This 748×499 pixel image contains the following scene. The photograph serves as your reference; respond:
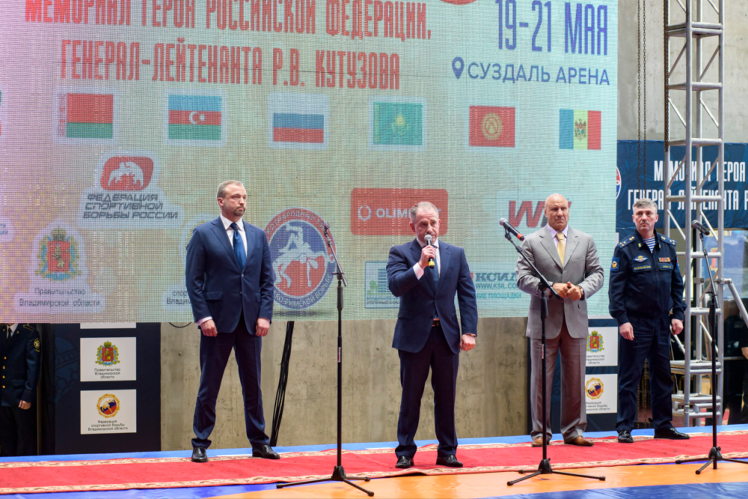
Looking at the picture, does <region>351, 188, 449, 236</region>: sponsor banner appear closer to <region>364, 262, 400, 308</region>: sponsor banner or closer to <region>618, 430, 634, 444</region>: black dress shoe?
<region>364, 262, 400, 308</region>: sponsor banner

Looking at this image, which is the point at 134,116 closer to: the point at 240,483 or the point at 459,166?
the point at 459,166

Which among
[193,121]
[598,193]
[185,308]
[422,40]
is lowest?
[185,308]

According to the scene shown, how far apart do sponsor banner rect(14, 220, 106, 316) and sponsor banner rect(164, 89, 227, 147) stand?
928mm

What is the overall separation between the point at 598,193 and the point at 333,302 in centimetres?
215

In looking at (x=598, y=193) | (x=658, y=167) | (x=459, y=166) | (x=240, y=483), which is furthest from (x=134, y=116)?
(x=658, y=167)

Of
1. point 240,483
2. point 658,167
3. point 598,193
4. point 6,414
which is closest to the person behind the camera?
point 240,483

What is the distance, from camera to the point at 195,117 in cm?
525

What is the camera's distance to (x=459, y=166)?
559cm

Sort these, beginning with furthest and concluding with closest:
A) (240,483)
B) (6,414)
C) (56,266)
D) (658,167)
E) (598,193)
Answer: (658,167) → (6,414) → (598,193) → (56,266) → (240,483)

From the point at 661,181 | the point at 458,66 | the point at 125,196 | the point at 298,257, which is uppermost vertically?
the point at 458,66

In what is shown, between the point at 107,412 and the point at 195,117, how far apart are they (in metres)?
2.80

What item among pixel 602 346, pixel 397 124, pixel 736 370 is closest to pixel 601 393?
pixel 602 346

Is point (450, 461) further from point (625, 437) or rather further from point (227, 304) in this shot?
point (227, 304)

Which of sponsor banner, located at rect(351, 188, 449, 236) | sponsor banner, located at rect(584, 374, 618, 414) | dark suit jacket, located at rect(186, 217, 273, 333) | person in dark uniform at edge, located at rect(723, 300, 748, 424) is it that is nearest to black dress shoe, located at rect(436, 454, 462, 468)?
dark suit jacket, located at rect(186, 217, 273, 333)
